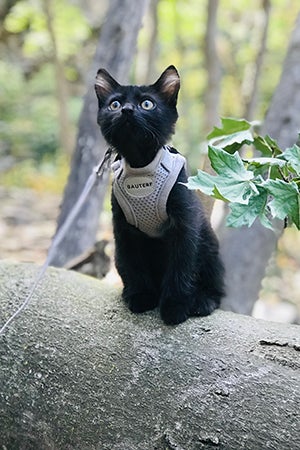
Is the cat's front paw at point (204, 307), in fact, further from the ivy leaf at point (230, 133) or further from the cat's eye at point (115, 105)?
the cat's eye at point (115, 105)

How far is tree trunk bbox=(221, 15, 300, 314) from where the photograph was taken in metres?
2.93

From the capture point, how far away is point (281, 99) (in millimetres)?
2988

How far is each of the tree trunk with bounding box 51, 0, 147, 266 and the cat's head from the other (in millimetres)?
1351

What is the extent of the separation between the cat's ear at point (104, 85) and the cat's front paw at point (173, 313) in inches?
26.6

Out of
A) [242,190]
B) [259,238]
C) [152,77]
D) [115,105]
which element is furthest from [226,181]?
[152,77]

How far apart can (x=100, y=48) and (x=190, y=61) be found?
5.23 meters

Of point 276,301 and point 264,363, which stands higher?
point 264,363

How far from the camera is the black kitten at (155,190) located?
176 cm

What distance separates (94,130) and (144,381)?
1915 mm

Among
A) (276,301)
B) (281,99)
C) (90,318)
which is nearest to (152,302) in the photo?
(90,318)

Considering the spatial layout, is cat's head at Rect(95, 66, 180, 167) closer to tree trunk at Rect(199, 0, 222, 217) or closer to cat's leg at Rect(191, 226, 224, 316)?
cat's leg at Rect(191, 226, 224, 316)

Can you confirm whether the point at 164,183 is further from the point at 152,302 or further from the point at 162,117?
the point at 152,302

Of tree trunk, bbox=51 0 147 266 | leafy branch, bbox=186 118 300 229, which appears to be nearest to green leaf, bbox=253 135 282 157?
leafy branch, bbox=186 118 300 229

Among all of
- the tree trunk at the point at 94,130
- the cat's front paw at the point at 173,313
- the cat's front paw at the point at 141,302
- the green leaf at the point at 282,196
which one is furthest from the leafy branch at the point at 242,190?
the tree trunk at the point at 94,130
